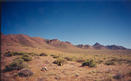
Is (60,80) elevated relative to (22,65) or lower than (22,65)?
lower

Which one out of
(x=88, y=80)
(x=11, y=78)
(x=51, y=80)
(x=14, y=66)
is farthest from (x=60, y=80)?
(x=14, y=66)

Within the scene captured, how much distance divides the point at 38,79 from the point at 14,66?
3.75 metres

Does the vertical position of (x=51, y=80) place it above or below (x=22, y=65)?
below

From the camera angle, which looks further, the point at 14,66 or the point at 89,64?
the point at 89,64

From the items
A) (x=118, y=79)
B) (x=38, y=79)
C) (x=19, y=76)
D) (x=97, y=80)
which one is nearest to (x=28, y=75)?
(x=19, y=76)

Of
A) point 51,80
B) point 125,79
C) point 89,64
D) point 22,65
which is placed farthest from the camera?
point 89,64

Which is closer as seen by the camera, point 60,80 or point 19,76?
point 60,80

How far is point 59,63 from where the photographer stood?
1010cm

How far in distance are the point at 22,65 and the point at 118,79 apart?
27.7 feet

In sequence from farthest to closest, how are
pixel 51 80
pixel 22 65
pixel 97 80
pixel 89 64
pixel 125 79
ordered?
pixel 89 64 < pixel 22 65 < pixel 51 80 < pixel 97 80 < pixel 125 79

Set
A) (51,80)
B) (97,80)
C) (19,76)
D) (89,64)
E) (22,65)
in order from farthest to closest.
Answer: (89,64), (22,65), (19,76), (51,80), (97,80)

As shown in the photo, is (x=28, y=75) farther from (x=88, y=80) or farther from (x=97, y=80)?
(x=97, y=80)

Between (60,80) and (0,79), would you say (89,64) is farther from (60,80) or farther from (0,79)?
(0,79)

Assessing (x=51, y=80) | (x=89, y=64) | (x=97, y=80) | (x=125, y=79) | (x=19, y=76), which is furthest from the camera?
(x=89, y=64)
